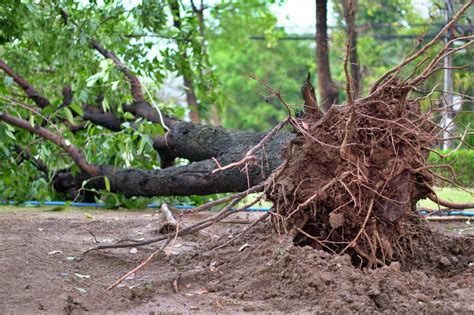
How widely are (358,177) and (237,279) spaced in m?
0.91

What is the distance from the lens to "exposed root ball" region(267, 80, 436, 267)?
466cm

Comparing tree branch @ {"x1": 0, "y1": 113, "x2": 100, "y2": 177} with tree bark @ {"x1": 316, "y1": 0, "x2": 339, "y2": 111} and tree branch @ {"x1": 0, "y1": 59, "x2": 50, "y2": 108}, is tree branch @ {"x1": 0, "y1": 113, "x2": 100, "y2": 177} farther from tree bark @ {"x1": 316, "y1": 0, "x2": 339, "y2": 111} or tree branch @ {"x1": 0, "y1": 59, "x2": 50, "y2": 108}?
tree bark @ {"x1": 316, "y1": 0, "x2": 339, "y2": 111}

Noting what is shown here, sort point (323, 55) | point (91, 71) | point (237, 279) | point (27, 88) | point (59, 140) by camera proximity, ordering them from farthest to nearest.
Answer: point (323, 55), point (91, 71), point (27, 88), point (59, 140), point (237, 279)

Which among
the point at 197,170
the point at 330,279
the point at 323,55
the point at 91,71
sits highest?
the point at 91,71

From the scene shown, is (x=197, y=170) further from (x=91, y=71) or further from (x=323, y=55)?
(x=323, y=55)

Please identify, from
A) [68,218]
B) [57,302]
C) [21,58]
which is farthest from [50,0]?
[57,302]

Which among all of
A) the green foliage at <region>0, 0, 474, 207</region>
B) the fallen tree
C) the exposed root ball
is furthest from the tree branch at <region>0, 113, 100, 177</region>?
the exposed root ball

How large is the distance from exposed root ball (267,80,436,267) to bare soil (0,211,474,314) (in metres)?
0.25

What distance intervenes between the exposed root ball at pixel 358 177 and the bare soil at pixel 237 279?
0.25m

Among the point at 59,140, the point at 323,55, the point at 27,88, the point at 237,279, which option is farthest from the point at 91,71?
the point at 237,279

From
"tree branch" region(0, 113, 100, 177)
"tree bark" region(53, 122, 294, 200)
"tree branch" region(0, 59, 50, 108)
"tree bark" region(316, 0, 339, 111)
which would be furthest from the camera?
"tree bark" region(316, 0, 339, 111)

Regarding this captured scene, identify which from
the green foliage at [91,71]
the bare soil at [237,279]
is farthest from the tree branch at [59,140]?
the bare soil at [237,279]

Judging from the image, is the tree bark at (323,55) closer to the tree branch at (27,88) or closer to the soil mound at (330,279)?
the tree branch at (27,88)

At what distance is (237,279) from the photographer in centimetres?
452
